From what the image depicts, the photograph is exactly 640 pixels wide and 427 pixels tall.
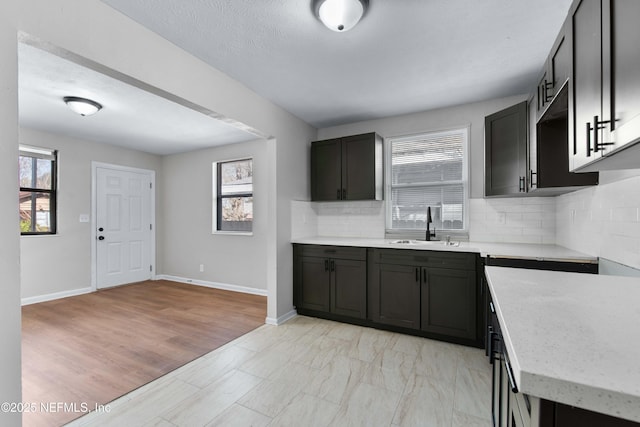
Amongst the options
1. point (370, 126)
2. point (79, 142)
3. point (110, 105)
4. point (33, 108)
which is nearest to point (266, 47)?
point (370, 126)

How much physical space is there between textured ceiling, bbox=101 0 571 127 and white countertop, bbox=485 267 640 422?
172 centimetres

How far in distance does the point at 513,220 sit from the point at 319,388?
260 cm

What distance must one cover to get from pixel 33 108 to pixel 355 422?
4696 mm

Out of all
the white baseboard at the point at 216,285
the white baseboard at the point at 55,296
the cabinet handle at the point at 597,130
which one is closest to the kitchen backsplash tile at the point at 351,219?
the white baseboard at the point at 216,285

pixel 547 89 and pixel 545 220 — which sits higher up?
pixel 547 89

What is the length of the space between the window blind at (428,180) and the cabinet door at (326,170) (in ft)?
2.20

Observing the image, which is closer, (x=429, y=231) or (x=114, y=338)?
(x=114, y=338)

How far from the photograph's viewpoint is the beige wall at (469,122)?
10.6 ft

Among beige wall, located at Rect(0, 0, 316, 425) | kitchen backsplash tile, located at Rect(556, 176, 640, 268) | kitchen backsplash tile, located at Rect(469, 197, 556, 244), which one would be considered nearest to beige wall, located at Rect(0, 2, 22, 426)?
beige wall, located at Rect(0, 0, 316, 425)

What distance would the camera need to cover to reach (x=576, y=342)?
711 millimetres

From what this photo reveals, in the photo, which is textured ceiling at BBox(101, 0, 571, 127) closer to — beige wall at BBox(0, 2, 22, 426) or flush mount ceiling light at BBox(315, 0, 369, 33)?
flush mount ceiling light at BBox(315, 0, 369, 33)

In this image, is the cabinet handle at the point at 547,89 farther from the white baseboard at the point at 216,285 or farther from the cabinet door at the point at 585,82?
the white baseboard at the point at 216,285

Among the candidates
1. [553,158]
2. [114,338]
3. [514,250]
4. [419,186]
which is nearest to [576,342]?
[553,158]

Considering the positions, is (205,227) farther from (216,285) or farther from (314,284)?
(314,284)
